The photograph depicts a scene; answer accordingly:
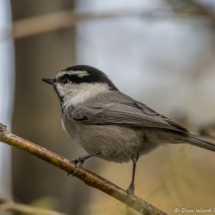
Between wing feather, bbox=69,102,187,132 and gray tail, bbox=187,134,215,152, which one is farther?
wing feather, bbox=69,102,187,132

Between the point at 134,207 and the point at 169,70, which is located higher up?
the point at 169,70

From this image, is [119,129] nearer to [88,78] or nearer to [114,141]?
[114,141]

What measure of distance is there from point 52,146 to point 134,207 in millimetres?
1552

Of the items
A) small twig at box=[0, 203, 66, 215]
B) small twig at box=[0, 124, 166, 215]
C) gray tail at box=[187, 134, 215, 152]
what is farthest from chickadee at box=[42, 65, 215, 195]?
small twig at box=[0, 203, 66, 215]

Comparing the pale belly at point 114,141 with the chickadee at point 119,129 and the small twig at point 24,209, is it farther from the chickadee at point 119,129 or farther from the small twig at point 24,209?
the small twig at point 24,209

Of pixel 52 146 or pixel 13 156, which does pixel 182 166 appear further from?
pixel 13 156

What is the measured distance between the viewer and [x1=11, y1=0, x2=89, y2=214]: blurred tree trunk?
9.86ft

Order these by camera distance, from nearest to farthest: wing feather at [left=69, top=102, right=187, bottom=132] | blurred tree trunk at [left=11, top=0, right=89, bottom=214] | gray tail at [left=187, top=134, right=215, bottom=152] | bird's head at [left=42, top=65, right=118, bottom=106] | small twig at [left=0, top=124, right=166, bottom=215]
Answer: small twig at [left=0, top=124, right=166, bottom=215]
gray tail at [left=187, top=134, right=215, bottom=152]
wing feather at [left=69, top=102, right=187, bottom=132]
bird's head at [left=42, top=65, right=118, bottom=106]
blurred tree trunk at [left=11, top=0, right=89, bottom=214]

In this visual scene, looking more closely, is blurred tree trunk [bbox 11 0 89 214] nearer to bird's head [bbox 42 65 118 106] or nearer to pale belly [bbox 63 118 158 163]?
bird's head [bbox 42 65 118 106]

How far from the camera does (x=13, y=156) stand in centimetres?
305

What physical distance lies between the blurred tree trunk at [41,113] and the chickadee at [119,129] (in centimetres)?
66

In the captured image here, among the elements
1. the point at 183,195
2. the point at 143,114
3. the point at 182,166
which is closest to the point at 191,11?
the point at 143,114

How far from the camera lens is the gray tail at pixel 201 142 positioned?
1.98 metres

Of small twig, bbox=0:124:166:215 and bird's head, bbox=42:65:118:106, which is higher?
bird's head, bbox=42:65:118:106
